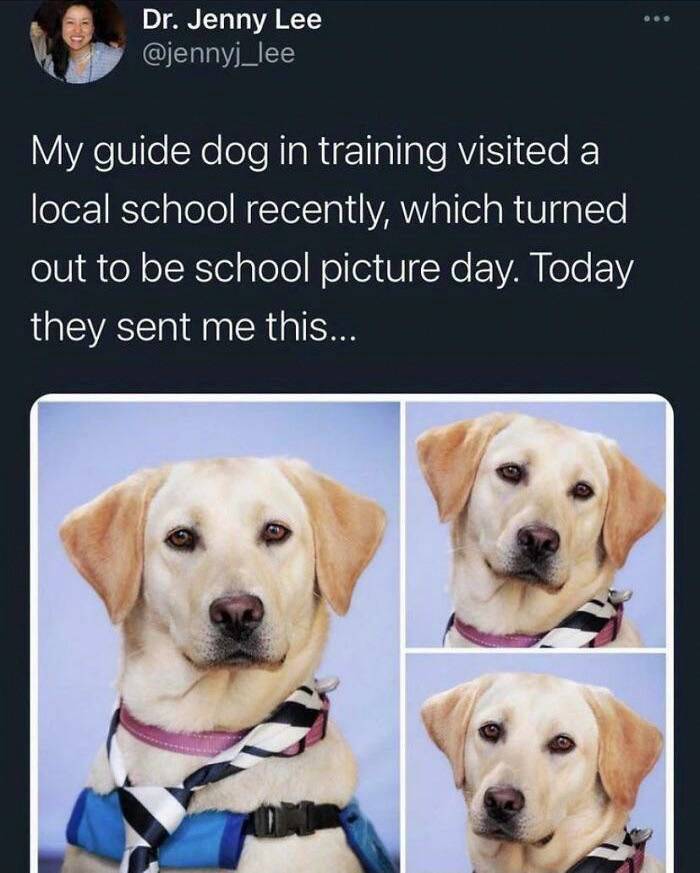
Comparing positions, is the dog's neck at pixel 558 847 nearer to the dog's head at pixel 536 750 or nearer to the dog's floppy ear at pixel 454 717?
the dog's head at pixel 536 750

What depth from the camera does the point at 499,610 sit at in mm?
8984

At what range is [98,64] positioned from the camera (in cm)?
901

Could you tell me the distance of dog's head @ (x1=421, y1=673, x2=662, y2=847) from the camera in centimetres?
869

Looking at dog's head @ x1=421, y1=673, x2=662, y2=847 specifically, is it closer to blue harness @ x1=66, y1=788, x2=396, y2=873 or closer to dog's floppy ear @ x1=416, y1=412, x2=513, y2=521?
blue harness @ x1=66, y1=788, x2=396, y2=873

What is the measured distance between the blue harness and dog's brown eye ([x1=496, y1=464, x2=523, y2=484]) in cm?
141

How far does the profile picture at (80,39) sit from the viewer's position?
901cm

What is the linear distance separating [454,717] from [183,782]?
3.58ft

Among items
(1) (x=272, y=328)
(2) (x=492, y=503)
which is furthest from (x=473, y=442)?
(1) (x=272, y=328)

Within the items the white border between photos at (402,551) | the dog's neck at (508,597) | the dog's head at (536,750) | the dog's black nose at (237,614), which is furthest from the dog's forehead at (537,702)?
the dog's black nose at (237,614)

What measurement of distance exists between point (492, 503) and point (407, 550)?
1.27 feet

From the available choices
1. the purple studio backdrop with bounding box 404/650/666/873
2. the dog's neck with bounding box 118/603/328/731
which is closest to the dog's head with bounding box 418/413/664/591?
the purple studio backdrop with bounding box 404/650/666/873

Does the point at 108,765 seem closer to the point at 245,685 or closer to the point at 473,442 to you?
the point at 245,685

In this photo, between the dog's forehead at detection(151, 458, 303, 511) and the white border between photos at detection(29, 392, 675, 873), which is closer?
the dog's forehead at detection(151, 458, 303, 511)

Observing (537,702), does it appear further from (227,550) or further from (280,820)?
(227,550)
